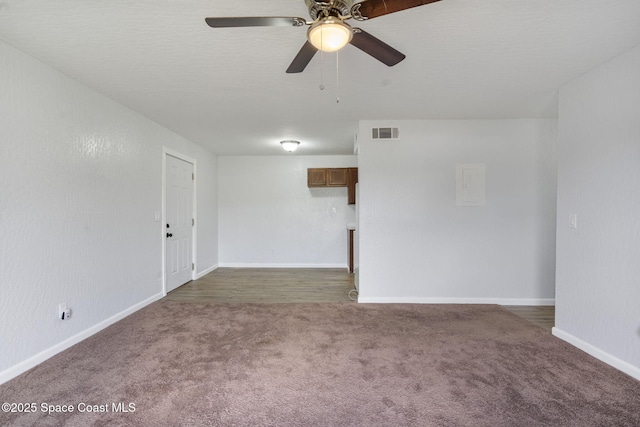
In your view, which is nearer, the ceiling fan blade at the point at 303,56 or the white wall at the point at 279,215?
the ceiling fan blade at the point at 303,56

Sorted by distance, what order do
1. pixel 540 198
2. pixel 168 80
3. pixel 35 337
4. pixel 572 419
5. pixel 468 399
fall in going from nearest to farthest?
1. pixel 572 419
2. pixel 468 399
3. pixel 35 337
4. pixel 168 80
5. pixel 540 198

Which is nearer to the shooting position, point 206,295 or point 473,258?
point 473,258

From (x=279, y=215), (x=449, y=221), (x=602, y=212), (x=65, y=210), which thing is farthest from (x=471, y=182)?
(x=65, y=210)

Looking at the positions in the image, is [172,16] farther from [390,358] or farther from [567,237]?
[567,237]

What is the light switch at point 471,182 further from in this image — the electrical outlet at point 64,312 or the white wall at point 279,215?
the electrical outlet at point 64,312

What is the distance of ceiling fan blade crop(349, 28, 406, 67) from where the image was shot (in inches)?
59.3

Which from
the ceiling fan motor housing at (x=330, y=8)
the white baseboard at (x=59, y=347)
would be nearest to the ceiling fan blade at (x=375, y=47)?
the ceiling fan motor housing at (x=330, y=8)

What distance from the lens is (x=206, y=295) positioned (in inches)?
166

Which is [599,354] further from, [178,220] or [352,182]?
[178,220]

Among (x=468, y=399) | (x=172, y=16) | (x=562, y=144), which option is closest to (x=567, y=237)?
(x=562, y=144)

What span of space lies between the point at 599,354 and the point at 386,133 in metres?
2.93

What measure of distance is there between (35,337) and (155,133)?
2566 millimetres

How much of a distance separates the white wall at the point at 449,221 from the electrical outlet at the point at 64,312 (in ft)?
9.83

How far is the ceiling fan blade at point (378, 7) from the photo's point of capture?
130 cm
